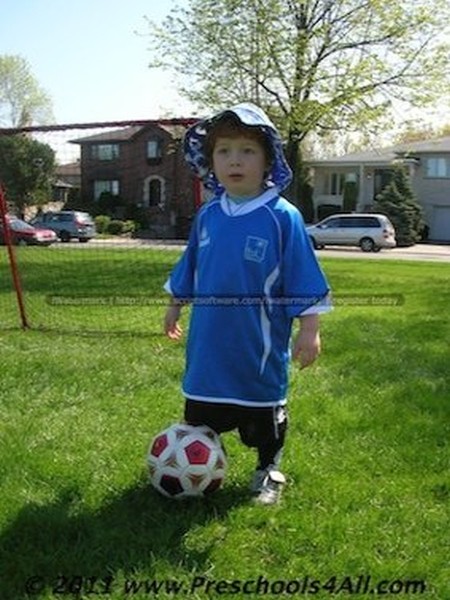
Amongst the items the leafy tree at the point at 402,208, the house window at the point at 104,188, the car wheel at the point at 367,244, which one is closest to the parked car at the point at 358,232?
the car wheel at the point at 367,244

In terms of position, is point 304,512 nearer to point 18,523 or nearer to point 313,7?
point 18,523

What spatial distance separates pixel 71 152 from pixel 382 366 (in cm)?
497

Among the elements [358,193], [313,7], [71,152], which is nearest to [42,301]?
[71,152]

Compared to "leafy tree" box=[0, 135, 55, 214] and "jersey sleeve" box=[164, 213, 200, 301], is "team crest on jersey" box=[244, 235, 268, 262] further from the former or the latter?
"leafy tree" box=[0, 135, 55, 214]

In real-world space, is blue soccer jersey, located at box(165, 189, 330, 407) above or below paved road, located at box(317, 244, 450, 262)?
above

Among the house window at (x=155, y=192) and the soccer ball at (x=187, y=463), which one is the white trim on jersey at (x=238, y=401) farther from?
the house window at (x=155, y=192)

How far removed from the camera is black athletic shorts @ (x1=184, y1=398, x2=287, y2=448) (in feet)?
11.2

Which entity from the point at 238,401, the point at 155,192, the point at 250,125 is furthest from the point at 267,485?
the point at 155,192

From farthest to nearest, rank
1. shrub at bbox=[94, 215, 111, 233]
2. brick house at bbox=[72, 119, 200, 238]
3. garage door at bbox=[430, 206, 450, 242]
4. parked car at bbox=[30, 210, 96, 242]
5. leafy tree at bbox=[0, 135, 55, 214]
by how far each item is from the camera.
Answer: garage door at bbox=[430, 206, 450, 242], shrub at bbox=[94, 215, 111, 233], parked car at bbox=[30, 210, 96, 242], leafy tree at bbox=[0, 135, 55, 214], brick house at bbox=[72, 119, 200, 238]

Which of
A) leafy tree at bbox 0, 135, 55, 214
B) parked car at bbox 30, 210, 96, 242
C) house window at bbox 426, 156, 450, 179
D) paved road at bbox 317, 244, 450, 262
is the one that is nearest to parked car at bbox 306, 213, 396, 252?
Result: paved road at bbox 317, 244, 450, 262

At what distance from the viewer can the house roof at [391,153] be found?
1721 inches

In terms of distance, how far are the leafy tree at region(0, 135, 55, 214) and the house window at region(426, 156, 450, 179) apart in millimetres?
33663

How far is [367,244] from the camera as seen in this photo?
3152cm

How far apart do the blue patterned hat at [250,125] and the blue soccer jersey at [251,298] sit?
0.14 m
